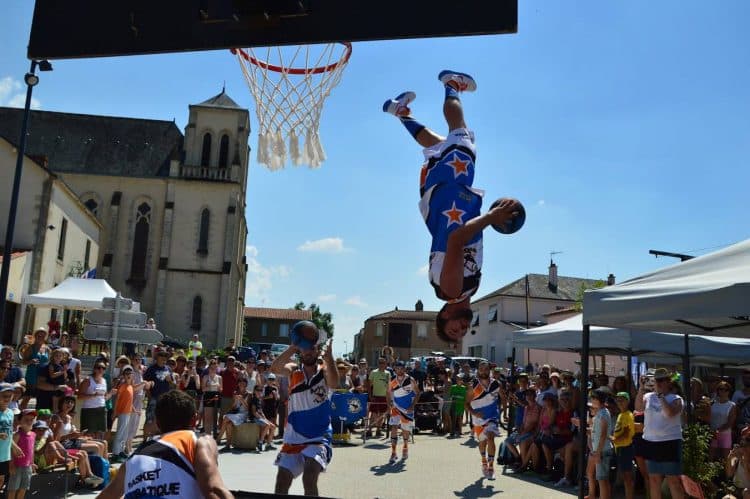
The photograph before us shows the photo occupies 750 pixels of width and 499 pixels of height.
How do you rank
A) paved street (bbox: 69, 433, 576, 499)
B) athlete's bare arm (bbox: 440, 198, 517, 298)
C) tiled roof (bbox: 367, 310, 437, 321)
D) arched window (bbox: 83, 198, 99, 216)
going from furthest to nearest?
tiled roof (bbox: 367, 310, 437, 321), arched window (bbox: 83, 198, 99, 216), paved street (bbox: 69, 433, 576, 499), athlete's bare arm (bbox: 440, 198, 517, 298)

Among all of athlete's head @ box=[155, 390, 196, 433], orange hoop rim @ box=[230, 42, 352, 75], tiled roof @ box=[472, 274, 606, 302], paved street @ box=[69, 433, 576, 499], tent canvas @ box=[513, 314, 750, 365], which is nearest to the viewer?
athlete's head @ box=[155, 390, 196, 433]

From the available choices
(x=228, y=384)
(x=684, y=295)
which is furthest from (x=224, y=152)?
(x=684, y=295)

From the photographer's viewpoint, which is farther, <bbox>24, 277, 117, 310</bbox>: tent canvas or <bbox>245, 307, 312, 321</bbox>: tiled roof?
<bbox>245, 307, 312, 321</bbox>: tiled roof

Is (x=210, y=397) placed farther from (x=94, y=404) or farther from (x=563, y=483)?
(x=563, y=483)

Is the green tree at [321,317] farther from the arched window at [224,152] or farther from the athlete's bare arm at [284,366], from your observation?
the athlete's bare arm at [284,366]

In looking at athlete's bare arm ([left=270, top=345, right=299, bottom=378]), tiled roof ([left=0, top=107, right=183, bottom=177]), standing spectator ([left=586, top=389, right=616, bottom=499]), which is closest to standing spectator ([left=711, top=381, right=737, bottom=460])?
standing spectator ([left=586, top=389, right=616, bottom=499])

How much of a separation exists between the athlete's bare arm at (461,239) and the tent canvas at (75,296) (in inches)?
569

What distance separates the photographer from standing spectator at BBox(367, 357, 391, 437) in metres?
17.0

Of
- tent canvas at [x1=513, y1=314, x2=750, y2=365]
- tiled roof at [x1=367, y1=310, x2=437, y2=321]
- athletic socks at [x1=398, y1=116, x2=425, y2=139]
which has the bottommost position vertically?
tent canvas at [x1=513, y1=314, x2=750, y2=365]

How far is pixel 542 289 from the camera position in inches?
2098

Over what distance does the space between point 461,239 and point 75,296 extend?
51.2ft

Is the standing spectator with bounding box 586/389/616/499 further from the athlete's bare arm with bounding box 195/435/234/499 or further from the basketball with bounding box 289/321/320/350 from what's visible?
the athlete's bare arm with bounding box 195/435/234/499

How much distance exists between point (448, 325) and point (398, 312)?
58.3 m

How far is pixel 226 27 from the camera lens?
186 inches
